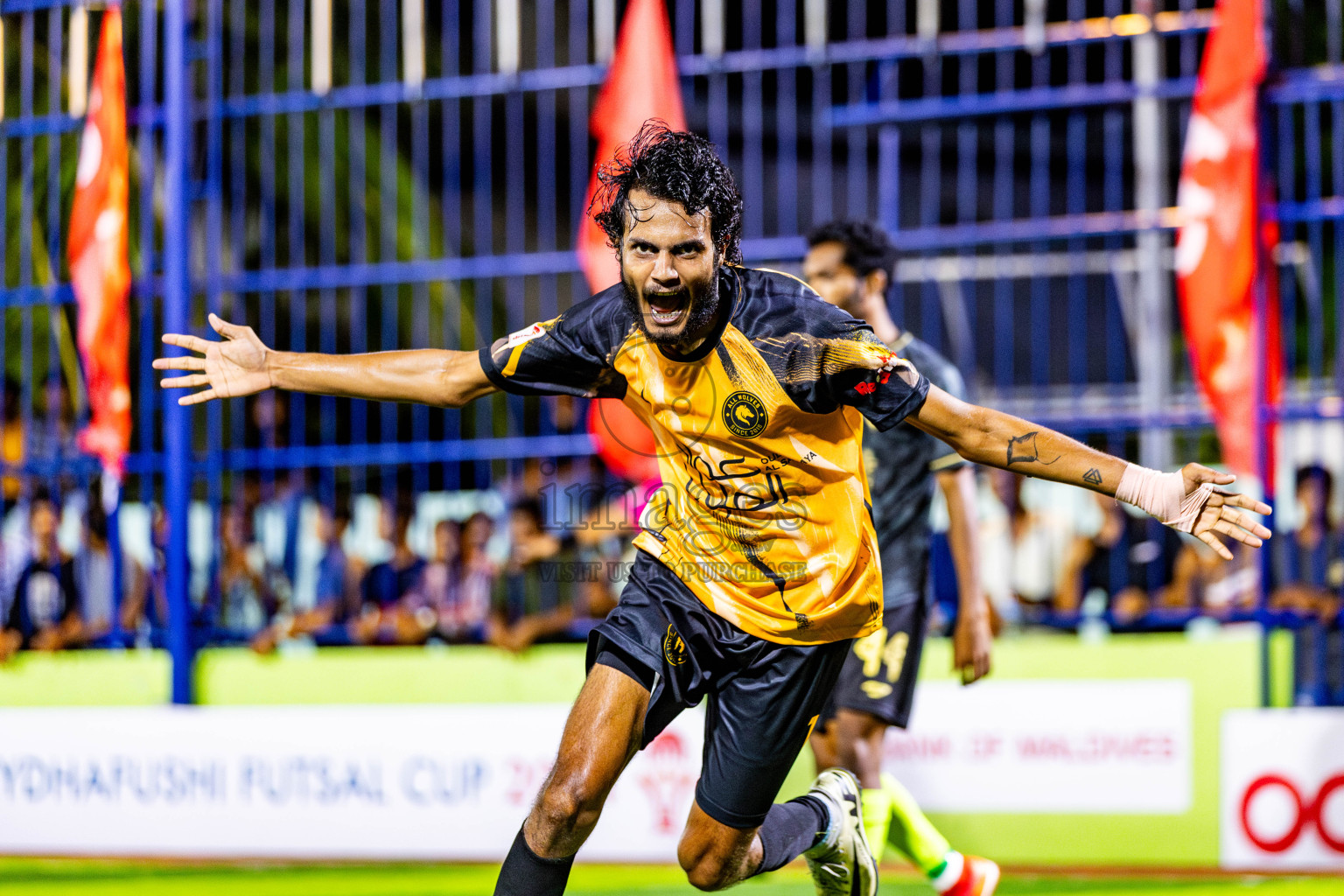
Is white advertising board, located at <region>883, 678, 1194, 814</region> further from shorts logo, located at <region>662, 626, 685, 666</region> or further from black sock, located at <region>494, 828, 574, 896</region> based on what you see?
black sock, located at <region>494, 828, 574, 896</region>

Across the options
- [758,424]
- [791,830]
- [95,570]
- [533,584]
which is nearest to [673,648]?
[758,424]

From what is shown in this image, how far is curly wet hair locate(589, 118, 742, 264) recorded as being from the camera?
11.8 feet

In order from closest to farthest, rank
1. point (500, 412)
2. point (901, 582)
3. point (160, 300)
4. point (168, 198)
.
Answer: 1. point (901, 582)
2. point (168, 198)
3. point (160, 300)
4. point (500, 412)

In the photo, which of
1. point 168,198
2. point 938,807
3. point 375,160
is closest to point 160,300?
point 168,198

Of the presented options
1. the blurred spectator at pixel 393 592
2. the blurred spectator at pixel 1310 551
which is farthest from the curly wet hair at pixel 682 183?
the blurred spectator at pixel 393 592

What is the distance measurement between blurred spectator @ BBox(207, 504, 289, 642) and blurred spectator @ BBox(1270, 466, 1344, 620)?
16.6 ft

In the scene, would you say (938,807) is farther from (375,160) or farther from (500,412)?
(375,160)

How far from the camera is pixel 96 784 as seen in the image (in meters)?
7.63

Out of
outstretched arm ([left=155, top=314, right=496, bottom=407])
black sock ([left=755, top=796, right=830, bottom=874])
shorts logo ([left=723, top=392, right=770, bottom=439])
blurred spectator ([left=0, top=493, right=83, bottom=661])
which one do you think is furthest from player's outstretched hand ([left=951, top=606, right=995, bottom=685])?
blurred spectator ([left=0, top=493, right=83, bottom=661])

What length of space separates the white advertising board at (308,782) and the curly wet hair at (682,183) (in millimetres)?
3605

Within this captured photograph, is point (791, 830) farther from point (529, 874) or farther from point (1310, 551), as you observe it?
point (1310, 551)

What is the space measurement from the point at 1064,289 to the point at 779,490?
11176 mm

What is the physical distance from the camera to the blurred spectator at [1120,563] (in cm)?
717

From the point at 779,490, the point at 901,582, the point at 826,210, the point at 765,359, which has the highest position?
the point at 826,210
